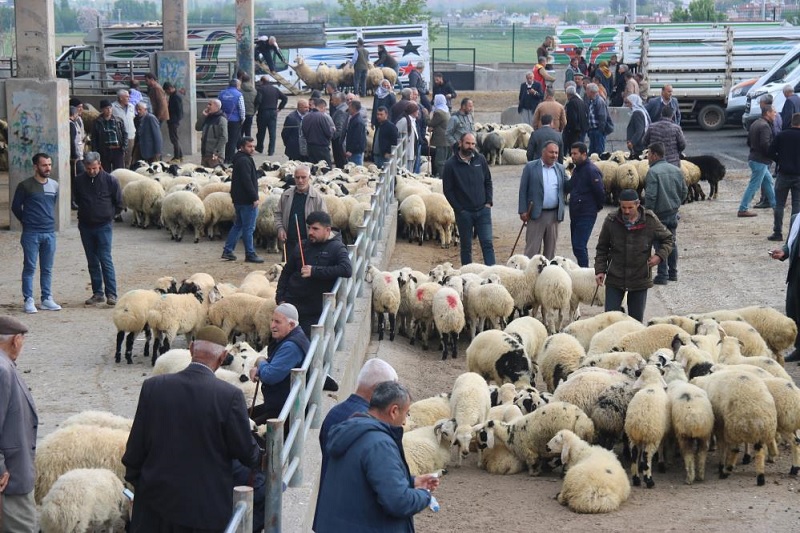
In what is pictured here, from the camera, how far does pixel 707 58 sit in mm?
32094

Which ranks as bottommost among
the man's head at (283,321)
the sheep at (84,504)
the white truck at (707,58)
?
the sheep at (84,504)

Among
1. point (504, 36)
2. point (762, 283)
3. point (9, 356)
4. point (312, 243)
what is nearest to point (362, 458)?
point (9, 356)

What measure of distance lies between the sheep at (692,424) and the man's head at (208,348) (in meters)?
4.17

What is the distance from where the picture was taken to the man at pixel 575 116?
74.4ft

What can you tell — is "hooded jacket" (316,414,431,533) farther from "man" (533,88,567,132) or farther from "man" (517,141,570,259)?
"man" (533,88,567,132)

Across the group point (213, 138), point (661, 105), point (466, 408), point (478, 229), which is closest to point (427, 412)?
point (466, 408)

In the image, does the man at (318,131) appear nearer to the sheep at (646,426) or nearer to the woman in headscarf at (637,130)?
the woman in headscarf at (637,130)

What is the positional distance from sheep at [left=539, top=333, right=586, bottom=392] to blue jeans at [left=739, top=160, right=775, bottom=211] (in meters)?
8.77

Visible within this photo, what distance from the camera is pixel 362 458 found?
18.3 ft

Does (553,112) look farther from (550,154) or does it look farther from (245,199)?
(245,199)

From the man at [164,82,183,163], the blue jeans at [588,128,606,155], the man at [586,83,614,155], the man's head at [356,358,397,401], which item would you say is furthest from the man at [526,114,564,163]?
the man's head at [356,358,397,401]

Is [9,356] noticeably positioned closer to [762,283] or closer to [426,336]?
[426,336]

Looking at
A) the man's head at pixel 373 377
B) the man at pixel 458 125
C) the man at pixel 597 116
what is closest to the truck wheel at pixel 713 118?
the man at pixel 597 116

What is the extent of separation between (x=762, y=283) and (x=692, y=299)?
1265mm
